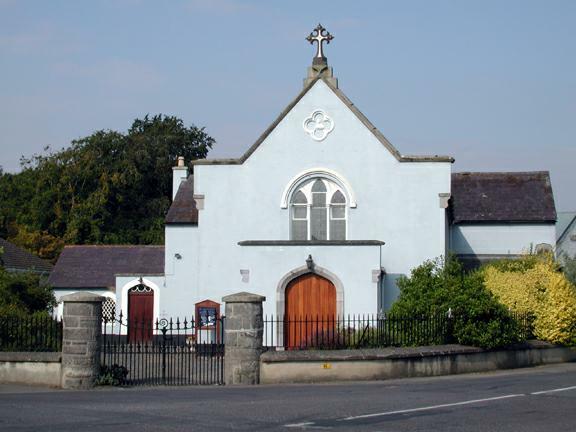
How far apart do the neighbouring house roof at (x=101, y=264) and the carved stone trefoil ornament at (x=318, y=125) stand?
13.0 m

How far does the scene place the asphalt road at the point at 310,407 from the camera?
12.9 m

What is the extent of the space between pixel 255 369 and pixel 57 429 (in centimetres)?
800

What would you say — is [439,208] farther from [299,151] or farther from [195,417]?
[195,417]

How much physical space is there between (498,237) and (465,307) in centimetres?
1387

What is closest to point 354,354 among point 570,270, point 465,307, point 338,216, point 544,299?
point 465,307

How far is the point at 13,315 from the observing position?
74.7 feet

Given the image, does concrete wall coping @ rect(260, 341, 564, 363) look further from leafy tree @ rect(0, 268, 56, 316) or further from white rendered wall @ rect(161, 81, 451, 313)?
white rendered wall @ rect(161, 81, 451, 313)

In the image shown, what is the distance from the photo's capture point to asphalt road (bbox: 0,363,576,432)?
42.4ft

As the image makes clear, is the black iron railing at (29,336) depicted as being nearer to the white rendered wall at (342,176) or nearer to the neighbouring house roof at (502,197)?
the white rendered wall at (342,176)

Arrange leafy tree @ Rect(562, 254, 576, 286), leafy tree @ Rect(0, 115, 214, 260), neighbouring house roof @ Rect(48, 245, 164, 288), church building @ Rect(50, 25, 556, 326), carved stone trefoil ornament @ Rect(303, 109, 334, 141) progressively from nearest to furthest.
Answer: leafy tree @ Rect(562, 254, 576, 286) < church building @ Rect(50, 25, 556, 326) < carved stone trefoil ornament @ Rect(303, 109, 334, 141) < neighbouring house roof @ Rect(48, 245, 164, 288) < leafy tree @ Rect(0, 115, 214, 260)

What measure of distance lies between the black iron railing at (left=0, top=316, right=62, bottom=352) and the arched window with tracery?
10631mm

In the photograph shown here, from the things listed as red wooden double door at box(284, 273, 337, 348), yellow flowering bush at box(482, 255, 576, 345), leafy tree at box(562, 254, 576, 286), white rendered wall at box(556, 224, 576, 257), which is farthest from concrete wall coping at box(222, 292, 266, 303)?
white rendered wall at box(556, 224, 576, 257)

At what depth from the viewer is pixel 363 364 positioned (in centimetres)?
2059

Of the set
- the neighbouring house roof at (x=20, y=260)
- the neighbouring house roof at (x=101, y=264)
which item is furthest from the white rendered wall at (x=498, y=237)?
the neighbouring house roof at (x=20, y=260)
